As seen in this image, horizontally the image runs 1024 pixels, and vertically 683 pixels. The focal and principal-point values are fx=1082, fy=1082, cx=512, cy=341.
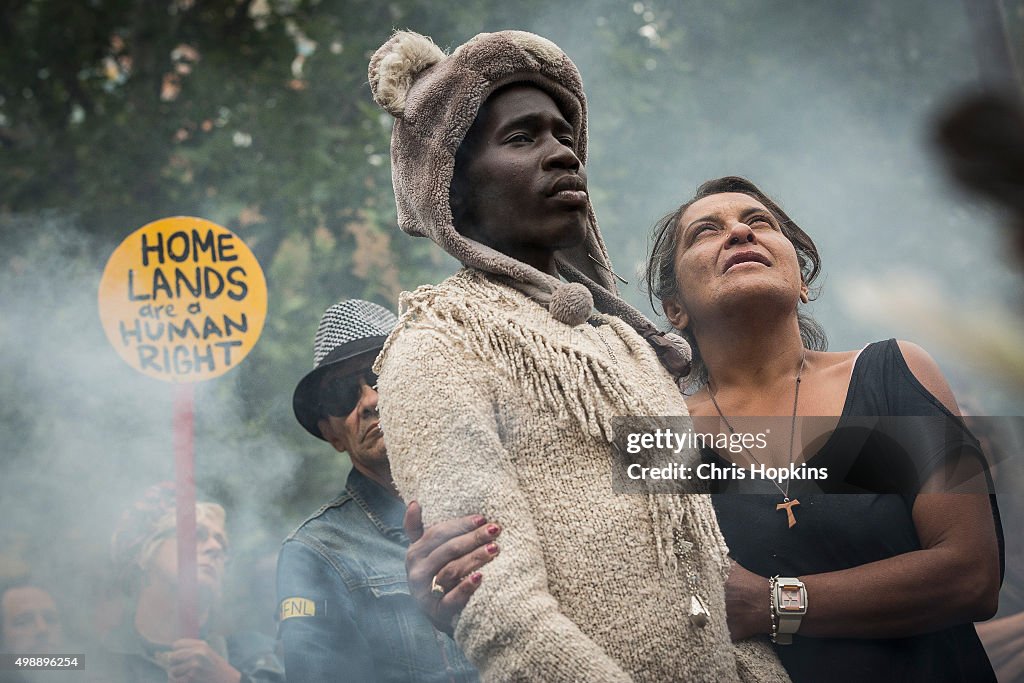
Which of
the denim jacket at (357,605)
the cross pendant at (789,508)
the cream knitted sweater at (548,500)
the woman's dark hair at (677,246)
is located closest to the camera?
the cream knitted sweater at (548,500)

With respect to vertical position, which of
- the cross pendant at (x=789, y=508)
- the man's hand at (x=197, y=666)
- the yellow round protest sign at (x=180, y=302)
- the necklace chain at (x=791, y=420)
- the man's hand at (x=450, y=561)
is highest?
the yellow round protest sign at (x=180, y=302)

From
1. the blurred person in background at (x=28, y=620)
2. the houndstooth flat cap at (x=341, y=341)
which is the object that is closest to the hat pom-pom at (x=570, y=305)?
the houndstooth flat cap at (x=341, y=341)

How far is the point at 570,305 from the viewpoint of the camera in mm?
1735

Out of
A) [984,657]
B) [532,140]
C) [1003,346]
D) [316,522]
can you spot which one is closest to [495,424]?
[532,140]

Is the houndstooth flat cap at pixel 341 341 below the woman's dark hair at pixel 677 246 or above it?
above

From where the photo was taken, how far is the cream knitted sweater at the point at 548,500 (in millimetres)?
1505

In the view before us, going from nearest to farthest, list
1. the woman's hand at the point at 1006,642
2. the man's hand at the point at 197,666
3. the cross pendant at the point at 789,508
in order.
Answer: the cross pendant at the point at 789,508 < the woman's hand at the point at 1006,642 < the man's hand at the point at 197,666

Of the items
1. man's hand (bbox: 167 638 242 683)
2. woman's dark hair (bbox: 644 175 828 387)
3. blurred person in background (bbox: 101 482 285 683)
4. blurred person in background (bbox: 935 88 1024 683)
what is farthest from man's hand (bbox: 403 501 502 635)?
man's hand (bbox: 167 638 242 683)

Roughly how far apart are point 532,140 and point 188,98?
282 centimetres

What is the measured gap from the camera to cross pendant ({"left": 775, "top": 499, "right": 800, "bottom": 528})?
1858mm

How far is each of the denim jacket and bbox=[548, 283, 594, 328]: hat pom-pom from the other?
1.00 metres

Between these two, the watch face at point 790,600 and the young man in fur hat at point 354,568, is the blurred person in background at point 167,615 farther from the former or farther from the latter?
the watch face at point 790,600

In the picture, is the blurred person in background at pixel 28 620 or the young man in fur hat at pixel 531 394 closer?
the young man in fur hat at pixel 531 394

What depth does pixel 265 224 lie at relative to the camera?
159 inches
